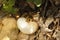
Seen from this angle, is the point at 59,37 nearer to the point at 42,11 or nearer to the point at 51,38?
the point at 51,38

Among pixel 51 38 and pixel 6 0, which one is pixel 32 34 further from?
pixel 6 0

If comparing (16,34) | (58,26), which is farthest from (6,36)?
(58,26)

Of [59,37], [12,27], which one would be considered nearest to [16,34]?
[12,27]

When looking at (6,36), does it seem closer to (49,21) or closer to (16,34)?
(16,34)

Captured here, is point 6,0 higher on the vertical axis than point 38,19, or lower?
higher

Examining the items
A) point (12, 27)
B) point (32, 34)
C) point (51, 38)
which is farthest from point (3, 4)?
point (51, 38)
